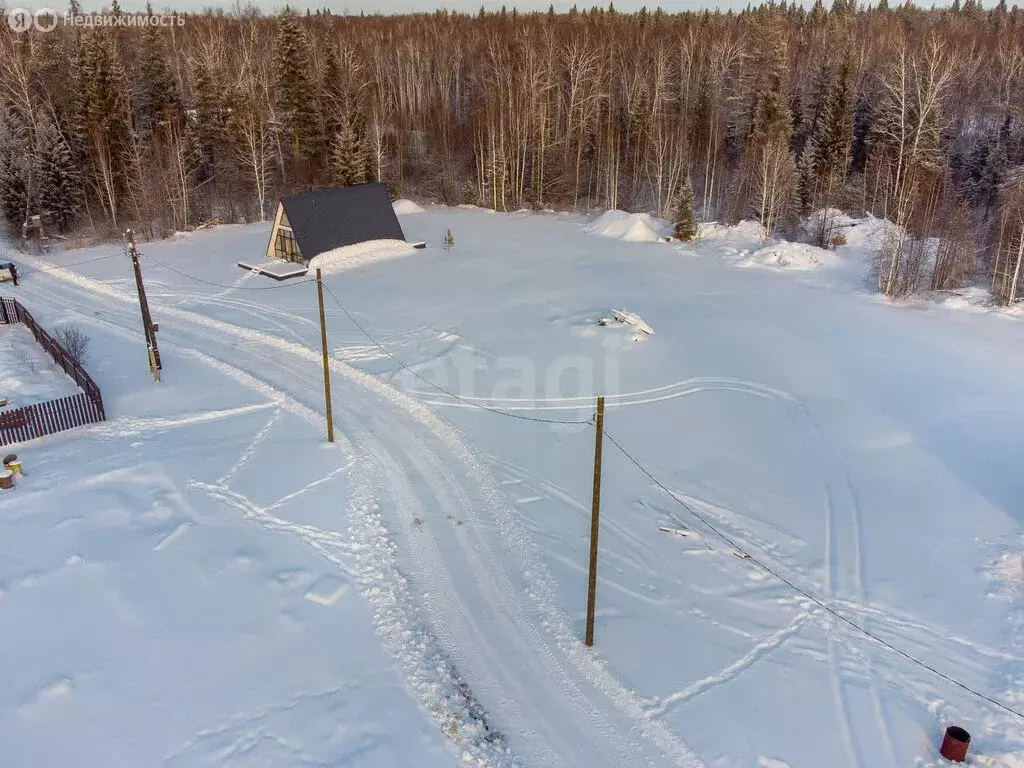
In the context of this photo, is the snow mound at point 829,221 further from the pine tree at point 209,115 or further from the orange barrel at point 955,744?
the pine tree at point 209,115

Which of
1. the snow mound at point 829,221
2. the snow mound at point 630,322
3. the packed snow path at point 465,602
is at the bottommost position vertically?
the packed snow path at point 465,602

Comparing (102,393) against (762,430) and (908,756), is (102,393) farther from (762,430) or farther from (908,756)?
(908,756)

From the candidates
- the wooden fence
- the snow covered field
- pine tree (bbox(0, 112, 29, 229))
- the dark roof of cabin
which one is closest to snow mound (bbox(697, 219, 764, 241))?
the snow covered field

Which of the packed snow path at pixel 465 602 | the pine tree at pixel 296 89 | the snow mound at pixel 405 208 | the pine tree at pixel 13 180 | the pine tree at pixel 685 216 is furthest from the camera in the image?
the pine tree at pixel 296 89

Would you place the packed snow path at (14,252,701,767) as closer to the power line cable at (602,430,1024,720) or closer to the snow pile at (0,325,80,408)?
the power line cable at (602,430,1024,720)

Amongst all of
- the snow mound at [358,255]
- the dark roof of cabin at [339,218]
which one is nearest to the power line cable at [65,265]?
the dark roof of cabin at [339,218]

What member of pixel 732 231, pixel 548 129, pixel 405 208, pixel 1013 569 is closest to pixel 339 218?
pixel 405 208

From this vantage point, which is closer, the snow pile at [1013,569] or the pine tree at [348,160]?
the snow pile at [1013,569]
